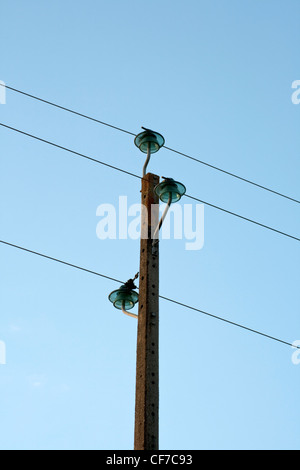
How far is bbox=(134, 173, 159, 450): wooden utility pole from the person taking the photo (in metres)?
5.82

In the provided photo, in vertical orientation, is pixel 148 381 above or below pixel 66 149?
below

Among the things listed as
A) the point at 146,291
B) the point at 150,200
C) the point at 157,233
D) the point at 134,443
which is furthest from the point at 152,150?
the point at 134,443

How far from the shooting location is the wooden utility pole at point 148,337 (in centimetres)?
582

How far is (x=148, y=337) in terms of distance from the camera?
248 inches

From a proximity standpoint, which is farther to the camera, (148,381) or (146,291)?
(146,291)

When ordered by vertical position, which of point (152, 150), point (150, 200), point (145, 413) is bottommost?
point (145, 413)

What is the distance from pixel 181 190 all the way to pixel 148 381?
6.85 feet

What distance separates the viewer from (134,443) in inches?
229
